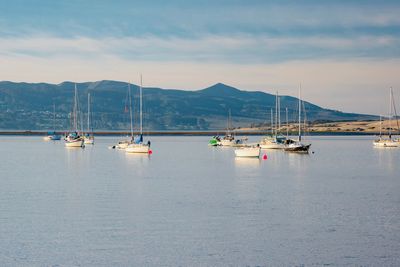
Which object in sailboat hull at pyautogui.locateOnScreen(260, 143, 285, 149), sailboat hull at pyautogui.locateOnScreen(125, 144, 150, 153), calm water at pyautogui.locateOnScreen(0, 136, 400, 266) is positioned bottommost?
calm water at pyautogui.locateOnScreen(0, 136, 400, 266)

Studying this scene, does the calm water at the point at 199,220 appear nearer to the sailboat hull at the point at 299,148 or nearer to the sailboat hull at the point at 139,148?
the sailboat hull at the point at 139,148

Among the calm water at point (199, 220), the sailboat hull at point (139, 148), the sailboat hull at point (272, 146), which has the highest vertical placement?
the sailboat hull at point (139, 148)

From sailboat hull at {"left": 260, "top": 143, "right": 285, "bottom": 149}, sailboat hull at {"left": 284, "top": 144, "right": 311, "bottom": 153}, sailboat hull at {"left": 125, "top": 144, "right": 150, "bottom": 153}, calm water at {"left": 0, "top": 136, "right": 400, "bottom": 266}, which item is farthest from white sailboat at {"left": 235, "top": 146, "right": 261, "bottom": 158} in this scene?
calm water at {"left": 0, "top": 136, "right": 400, "bottom": 266}

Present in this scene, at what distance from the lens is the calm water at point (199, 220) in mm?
25172

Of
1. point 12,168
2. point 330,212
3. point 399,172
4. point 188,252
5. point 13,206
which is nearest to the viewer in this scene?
point 188,252

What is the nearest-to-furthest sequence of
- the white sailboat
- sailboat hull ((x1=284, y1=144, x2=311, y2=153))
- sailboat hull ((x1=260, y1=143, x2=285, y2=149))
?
the white sailboat → sailboat hull ((x1=284, y1=144, x2=311, y2=153)) → sailboat hull ((x1=260, y1=143, x2=285, y2=149))

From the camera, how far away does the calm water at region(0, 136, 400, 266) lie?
25172mm

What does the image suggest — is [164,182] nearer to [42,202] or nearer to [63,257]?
[42,202]

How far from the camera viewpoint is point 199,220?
32906mm

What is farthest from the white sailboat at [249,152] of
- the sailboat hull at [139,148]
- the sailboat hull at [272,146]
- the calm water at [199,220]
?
the calm water at [199,220]

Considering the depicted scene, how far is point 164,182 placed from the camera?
53.2m

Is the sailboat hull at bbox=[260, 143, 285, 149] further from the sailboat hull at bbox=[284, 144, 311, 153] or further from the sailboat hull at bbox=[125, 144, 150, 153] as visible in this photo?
the sailboat hull at bbox=[125, 144, 150, 153]

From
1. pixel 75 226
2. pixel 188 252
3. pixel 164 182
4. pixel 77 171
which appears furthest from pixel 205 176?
pixel 188 252

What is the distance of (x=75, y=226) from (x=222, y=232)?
6802 millimetres
